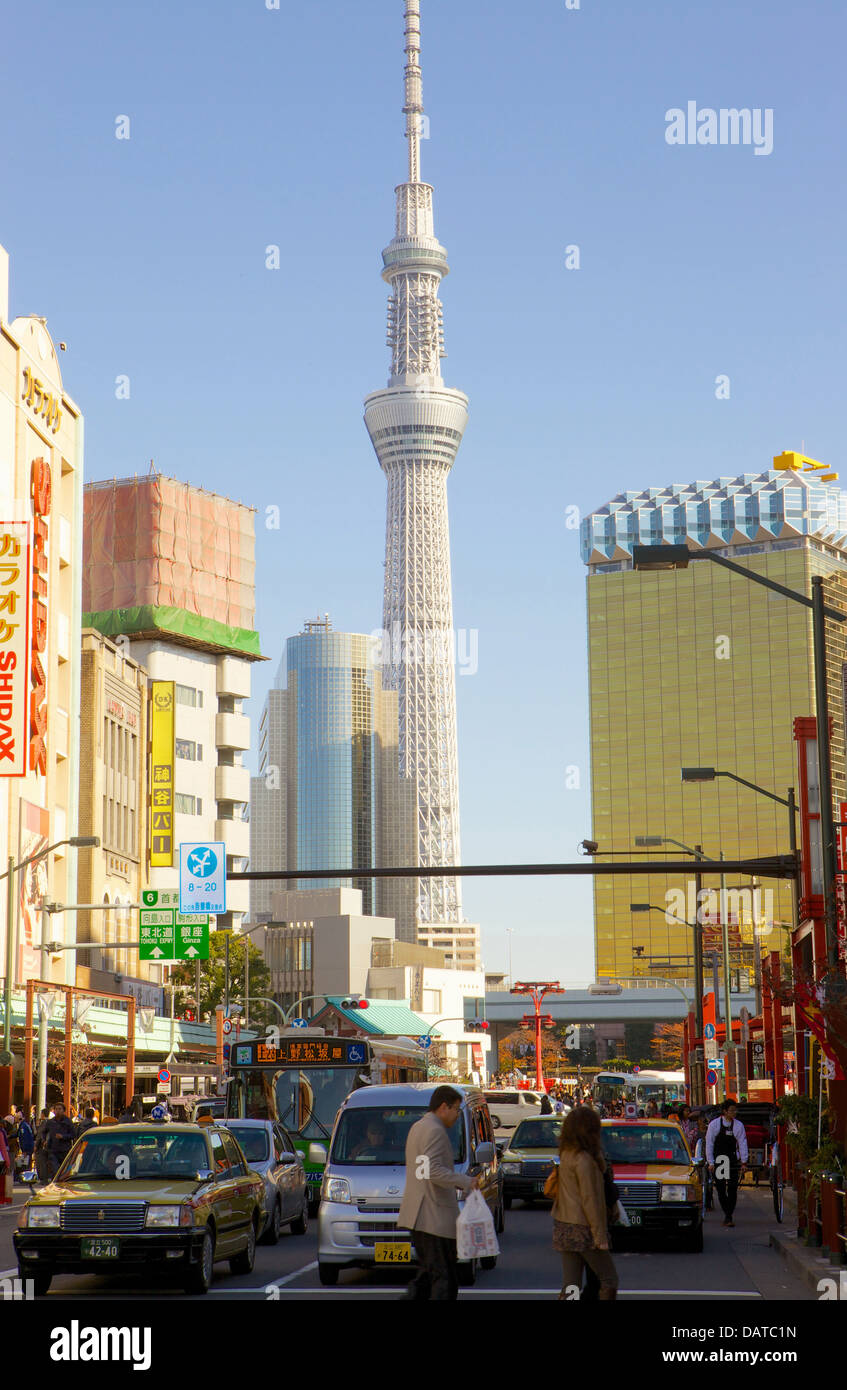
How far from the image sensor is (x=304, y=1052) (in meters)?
30.4

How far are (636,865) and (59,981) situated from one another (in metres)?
38.4

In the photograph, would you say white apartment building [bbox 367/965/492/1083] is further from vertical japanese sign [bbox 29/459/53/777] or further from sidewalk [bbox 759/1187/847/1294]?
sidewalk [bbox 759/1187/847/1294]

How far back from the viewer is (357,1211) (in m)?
17.5

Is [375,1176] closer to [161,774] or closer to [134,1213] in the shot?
[134,1213]

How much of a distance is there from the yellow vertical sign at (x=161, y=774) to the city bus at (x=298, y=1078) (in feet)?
223

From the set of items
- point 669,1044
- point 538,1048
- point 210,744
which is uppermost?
point 210,744

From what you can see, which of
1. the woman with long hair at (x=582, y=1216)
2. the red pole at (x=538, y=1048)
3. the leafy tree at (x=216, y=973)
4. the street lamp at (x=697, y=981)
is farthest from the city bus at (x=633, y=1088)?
the woman with long hair at (x=582, y=1216)

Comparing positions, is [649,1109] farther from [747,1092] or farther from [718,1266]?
[718,1266]

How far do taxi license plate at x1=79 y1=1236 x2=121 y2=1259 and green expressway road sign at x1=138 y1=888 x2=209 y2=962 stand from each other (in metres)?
31.1

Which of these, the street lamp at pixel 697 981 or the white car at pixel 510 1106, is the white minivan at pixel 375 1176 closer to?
the street lamp at pixel 697 981

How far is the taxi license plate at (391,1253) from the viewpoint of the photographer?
1707 centimetres

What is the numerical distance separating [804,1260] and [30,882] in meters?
46.7

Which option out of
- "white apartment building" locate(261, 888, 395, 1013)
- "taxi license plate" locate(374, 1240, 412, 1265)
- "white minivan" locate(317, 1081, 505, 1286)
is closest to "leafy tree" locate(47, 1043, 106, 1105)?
"white minivan" locate(317, 1081, 505, 1286)

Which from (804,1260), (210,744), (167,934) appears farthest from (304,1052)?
(210,744)
